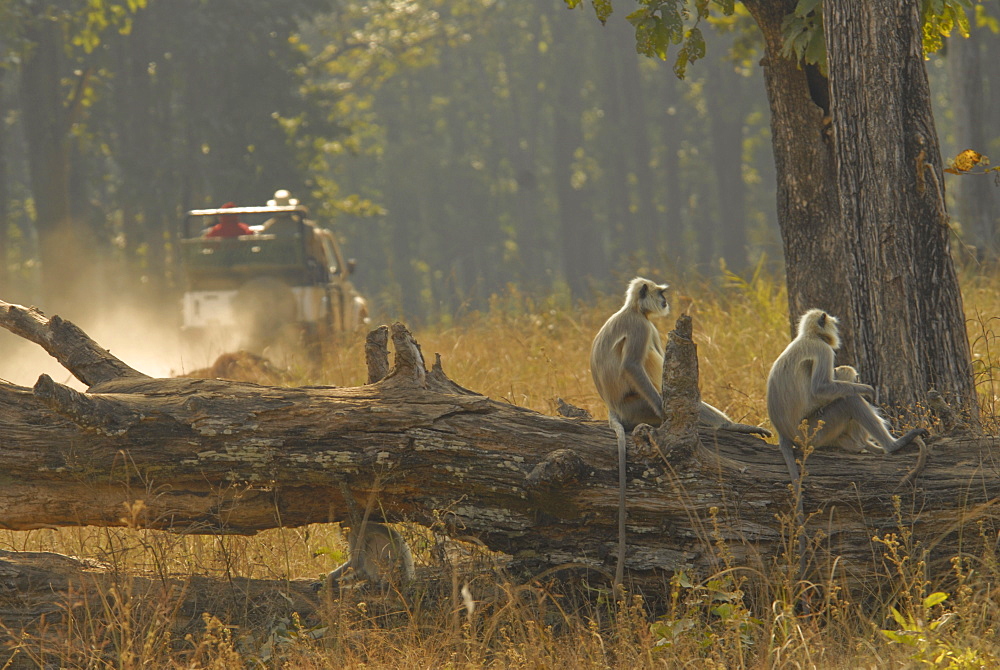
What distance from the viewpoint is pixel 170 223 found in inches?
1009

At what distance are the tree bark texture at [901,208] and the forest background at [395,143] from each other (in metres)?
0.53

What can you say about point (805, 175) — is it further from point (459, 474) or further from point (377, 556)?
point (377, 556)

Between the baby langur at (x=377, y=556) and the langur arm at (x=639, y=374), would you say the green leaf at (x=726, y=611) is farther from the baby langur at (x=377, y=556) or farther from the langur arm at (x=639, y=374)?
the langur arm at (x=639, y=374)

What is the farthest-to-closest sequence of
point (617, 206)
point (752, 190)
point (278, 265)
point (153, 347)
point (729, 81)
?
point (752, 190) < point (617, 206) < point (729, 81) < point (153, 347) < point (278, 265)

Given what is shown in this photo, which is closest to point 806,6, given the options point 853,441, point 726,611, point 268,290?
point 853,441

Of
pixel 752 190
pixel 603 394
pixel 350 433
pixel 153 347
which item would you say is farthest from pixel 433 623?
pixel 752 190

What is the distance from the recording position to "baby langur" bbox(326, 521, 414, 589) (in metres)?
4.50

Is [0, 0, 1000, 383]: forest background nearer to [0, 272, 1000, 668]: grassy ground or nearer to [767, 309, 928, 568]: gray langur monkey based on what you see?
[767, 309, 928, 568]: gray langur monkey

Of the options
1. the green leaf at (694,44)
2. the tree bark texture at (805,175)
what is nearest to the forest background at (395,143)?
the tree bark texture at (805,175)

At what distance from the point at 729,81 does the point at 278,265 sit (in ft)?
96.7

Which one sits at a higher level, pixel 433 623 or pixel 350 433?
pixel 350 433

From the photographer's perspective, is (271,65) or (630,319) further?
(271,65)

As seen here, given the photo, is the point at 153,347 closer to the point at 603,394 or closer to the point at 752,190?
the point at 603,394

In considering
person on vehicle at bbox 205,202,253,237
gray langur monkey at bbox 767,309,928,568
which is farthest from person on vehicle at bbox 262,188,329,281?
gray langur monkey at bbox 767,309,928,568
